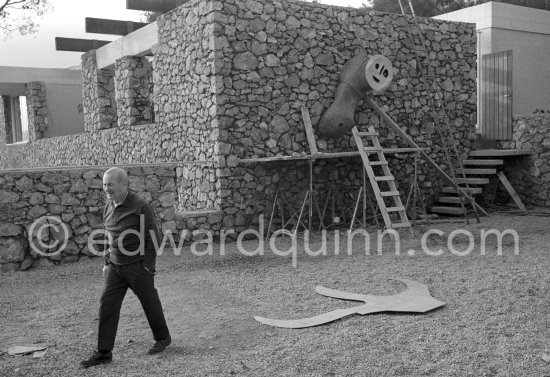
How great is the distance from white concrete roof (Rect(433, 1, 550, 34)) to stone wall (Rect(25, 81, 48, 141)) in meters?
13.3

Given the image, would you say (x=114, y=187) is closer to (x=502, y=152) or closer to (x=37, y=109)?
(x=502, y=152)

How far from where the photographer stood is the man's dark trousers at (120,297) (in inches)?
188

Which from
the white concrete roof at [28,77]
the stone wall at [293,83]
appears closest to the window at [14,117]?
the white concrete roof at [28,77]

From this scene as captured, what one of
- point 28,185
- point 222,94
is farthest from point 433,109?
point 28,185

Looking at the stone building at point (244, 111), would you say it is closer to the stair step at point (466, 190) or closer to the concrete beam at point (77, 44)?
the stair step at point (466, 190)

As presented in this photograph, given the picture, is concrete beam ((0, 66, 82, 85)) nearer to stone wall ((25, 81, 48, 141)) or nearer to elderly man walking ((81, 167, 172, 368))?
stone wall ((25, 81, 48, 141))

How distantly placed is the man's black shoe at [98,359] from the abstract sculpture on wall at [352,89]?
7.29m

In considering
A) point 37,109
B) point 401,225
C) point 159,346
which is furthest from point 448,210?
point 37,109

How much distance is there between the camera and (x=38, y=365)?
4734 mm

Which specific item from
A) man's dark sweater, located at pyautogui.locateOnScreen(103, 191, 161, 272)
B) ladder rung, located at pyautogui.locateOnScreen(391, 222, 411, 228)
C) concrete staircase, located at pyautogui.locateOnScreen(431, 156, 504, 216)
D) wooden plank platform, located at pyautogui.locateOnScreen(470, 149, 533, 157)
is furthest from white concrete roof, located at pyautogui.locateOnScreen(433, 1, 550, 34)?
man's dark sweater, located at pyautogui.locateOnScreen(103, 191, 161, 272)

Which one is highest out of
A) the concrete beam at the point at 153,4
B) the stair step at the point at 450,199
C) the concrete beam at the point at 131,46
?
the concrete beam at the point at 153,4

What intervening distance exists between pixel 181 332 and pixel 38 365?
127cm

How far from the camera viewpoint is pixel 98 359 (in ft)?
15.4

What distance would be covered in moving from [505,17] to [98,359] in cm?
1337
